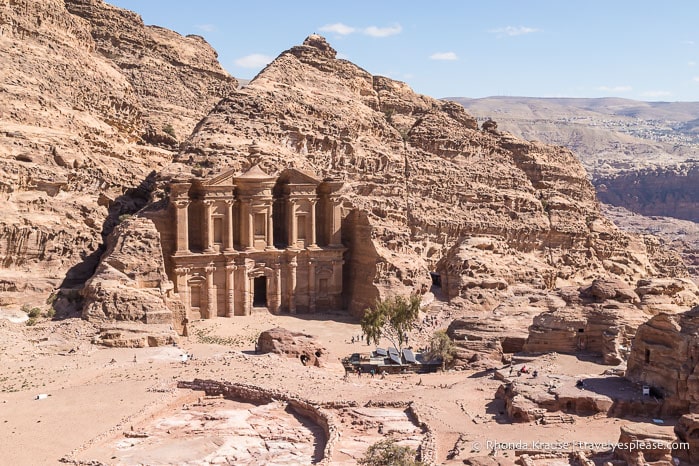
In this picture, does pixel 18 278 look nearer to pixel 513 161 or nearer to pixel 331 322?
pixel 331 322

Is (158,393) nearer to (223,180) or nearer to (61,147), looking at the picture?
(223,180)

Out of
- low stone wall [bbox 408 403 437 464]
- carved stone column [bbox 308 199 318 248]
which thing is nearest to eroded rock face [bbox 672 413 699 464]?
low stone wall [bbox 408 403 437 464]

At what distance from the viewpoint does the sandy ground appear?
26094 mm

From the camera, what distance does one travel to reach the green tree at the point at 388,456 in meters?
22.1

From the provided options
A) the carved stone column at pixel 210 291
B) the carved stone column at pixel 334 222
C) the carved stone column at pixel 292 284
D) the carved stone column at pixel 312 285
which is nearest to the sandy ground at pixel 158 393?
the carved stone column at pixel 210 291

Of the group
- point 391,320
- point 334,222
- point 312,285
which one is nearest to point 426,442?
point 391,320

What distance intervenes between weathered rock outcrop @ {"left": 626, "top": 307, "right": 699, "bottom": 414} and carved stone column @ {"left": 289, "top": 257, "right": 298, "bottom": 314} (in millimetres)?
26755

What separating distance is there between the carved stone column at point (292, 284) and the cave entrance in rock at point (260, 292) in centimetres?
188

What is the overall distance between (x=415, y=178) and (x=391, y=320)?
A: 73.0ft

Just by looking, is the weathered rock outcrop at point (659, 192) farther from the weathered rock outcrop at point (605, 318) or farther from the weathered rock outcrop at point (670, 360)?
the weathered rock outcrop at point (670, 360)

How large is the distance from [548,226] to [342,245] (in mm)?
21945

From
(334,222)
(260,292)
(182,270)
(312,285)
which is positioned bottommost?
(260,292)

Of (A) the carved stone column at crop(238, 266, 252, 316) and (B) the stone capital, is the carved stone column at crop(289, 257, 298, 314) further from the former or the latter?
(B) the stone capital

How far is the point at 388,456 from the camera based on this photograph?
2247cm
